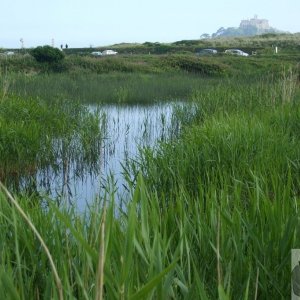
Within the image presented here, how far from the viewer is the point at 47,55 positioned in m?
21.8

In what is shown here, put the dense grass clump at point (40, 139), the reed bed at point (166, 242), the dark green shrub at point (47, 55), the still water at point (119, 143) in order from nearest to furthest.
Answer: the reed bed at point (166, 242)
the dense grass clump at point (40, 139)
the still water at point (119, 143)
the dark green shrub at point (47, 55)

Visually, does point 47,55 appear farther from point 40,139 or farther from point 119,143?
point 40,139

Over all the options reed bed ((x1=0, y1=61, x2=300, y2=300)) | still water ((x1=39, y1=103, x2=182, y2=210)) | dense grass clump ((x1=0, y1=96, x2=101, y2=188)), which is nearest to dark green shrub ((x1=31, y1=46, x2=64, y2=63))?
still water ((x1=39, y1=103, x2=182, y2=210))

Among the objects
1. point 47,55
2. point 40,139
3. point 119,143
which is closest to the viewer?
point 40,139

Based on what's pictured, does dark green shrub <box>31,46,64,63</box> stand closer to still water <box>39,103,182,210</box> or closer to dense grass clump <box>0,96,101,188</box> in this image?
still water <box>39,103,182,210</box>

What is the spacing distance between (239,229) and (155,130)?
741cm

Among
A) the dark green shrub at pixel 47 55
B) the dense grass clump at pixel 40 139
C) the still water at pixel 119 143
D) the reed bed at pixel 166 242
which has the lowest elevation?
the still water at pixel 119 143

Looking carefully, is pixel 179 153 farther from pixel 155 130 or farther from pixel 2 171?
pixel 155 130

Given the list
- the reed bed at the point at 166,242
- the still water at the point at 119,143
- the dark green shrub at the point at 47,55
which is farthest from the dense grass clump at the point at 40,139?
the dark green shrub at the point at 47,55

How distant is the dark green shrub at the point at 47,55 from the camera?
2180 cm

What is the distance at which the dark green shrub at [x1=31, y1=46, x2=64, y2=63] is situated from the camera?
71.5ft

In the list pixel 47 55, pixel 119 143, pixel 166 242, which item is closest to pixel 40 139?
pixel 119 143

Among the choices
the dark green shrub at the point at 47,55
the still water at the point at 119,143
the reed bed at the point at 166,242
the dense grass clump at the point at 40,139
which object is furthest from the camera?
the dark green shrub at the point at 47,55

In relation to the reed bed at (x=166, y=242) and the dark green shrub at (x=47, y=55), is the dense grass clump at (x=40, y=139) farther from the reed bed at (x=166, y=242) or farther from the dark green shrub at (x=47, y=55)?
the dark green shrub at (x=47, y=55)
